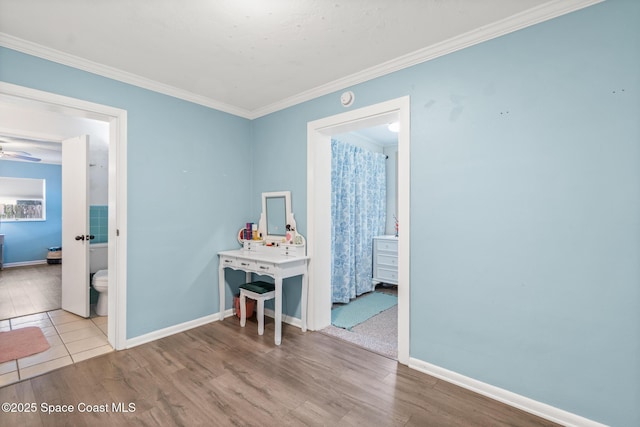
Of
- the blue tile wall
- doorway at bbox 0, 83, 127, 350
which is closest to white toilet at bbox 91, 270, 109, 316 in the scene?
doorway at bbox 0, 83, 127, 350

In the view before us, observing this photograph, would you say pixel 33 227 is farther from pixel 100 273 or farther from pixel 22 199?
pixel 100 273

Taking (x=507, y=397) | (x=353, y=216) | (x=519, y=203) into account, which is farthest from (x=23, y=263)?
(x=519, y=203)

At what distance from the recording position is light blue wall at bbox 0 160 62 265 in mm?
6562

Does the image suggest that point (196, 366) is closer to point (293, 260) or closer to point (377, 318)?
point (293, 260)

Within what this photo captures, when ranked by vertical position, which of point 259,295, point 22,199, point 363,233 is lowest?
point 259,295

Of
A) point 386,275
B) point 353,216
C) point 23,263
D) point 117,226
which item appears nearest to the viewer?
point 117,226

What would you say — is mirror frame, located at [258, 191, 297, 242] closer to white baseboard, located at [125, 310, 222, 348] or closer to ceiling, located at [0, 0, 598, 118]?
white baseboard, located at [125, 310, 222, 348]

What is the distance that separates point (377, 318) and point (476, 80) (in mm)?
2631

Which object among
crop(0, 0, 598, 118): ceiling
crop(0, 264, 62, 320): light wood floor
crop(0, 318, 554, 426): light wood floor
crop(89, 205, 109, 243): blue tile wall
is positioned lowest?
crop(0, 318, 554, 426): light wood floor

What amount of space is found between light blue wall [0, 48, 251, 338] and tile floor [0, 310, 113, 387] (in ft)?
1.38

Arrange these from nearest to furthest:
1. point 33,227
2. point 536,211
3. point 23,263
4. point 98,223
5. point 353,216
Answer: point 536,211 < point 353,216 < point 98,223 < point 23,263 < point 33,227

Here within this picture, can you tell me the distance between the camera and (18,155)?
19.6 ft

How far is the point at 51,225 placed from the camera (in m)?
7.06

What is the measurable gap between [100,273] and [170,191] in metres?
1.74
